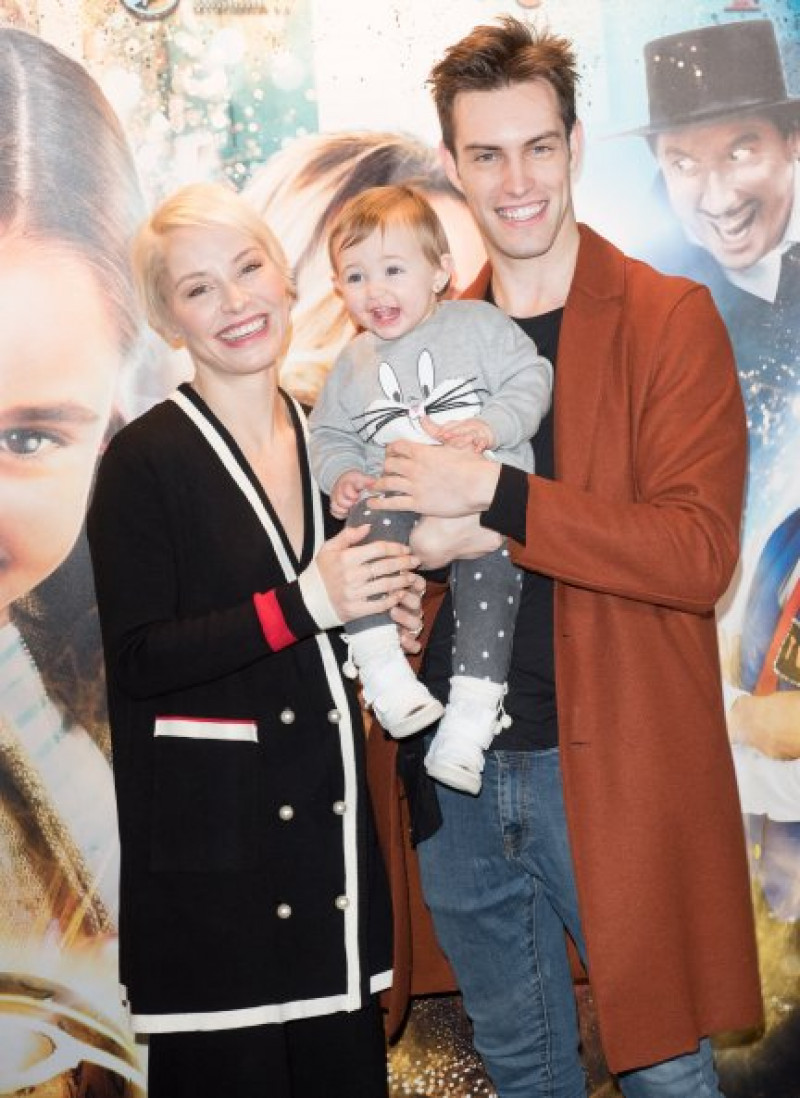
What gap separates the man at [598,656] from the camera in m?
2.04

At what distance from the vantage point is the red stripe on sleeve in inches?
84.0

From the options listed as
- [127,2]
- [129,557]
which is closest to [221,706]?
[129,557]

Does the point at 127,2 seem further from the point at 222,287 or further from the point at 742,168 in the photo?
the point at 742,168

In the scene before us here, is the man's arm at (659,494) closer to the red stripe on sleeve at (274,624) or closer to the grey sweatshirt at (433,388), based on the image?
the grey sweatshirt at (433,388)

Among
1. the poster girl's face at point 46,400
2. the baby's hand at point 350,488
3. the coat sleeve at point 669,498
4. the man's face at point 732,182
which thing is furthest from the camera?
the man's face at point 732,182

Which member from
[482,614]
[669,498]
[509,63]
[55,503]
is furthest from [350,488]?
[55,503]

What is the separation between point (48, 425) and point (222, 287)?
0.72m

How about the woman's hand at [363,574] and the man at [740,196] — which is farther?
the man at [740,196]

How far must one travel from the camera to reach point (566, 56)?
2.29 meters

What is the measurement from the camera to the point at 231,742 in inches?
86.6

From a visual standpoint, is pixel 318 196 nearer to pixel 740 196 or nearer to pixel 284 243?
pixel 284 243

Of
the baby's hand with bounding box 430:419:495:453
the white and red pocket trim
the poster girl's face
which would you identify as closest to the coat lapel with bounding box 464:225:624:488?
the baby's hand with bounding box 430:419:495:453

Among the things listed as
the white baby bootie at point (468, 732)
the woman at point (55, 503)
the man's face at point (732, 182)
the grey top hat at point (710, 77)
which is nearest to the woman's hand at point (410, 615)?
the white baby bootie at point (468, 732)

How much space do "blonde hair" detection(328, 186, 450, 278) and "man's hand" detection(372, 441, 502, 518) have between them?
371mm
